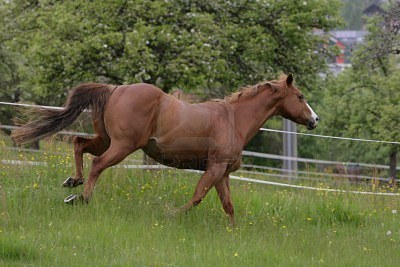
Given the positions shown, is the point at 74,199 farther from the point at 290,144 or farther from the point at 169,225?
the point at 290,144

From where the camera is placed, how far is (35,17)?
23688mm

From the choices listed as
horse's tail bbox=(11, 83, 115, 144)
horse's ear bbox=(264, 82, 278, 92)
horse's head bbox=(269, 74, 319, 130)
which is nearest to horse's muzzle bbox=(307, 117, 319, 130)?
horse's head bbox=(269, 74, 319, 130)

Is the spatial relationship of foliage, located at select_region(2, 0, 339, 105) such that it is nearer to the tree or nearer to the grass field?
the tree

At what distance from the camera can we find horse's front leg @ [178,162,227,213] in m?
10.1

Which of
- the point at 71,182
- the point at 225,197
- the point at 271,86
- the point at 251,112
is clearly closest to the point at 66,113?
the point at 71,182

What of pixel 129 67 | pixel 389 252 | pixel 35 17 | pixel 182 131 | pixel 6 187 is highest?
pixel 35 17

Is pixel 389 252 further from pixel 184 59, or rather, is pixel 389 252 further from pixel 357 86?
pixel 357 86

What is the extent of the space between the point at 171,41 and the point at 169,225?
11205mm

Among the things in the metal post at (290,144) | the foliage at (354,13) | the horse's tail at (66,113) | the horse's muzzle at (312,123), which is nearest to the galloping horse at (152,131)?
the horse's tail at (66,113)

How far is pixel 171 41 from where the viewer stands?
20.3 m

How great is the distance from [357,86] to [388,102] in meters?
2.82

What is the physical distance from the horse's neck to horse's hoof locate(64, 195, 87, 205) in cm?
230

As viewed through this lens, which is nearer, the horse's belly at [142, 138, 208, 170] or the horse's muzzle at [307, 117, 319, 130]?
the horse's belly at [142, 138, 208, 170]

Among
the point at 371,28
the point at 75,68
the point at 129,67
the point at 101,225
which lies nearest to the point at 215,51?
the point at 129,67
